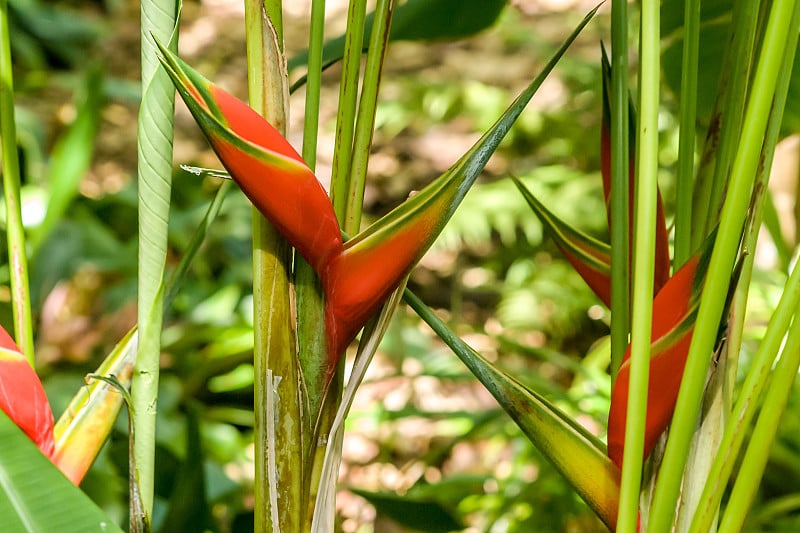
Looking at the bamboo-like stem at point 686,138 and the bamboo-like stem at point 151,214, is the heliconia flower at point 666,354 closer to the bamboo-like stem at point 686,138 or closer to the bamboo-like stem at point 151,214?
the bamboo-like stem at point 686,138

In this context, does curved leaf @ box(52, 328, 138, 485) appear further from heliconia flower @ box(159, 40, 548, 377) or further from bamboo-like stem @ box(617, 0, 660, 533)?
bamboo-like stem @ box(617, 0, 660, 533)

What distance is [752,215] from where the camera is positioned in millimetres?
319

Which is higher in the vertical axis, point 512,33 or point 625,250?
point 512,33

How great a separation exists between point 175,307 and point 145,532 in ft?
3.60

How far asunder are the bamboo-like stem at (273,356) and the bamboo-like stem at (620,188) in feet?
0.46

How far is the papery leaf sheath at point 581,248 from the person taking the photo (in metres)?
0.36

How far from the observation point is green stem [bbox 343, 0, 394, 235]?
31 cm

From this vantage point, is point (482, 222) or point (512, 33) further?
point (512, 33)

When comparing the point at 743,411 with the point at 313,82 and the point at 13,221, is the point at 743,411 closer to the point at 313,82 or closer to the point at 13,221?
the point at 313,82

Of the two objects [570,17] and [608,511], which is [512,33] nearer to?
[570,17]

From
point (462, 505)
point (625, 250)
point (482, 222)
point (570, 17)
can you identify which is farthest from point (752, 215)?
point (570, 17)

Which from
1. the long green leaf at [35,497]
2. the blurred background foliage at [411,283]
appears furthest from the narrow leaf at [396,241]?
the blurred background foliage at [411,283]

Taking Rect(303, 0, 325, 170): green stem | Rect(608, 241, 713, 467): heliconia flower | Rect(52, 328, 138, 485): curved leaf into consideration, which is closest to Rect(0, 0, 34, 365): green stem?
Rect(52, 328, 138, 485): curved leaf

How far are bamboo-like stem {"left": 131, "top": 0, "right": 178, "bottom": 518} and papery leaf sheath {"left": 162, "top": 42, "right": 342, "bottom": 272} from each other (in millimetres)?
45
